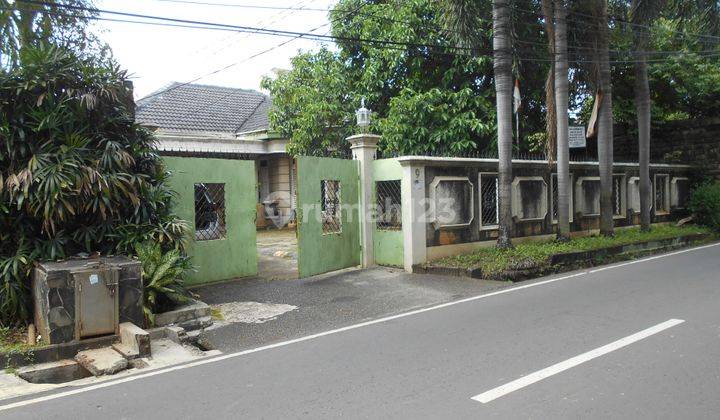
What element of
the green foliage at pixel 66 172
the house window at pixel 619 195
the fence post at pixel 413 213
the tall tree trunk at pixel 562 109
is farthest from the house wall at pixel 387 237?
the house window at pixel 619 195

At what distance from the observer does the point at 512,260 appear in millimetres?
10180

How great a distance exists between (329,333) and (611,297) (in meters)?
4.36

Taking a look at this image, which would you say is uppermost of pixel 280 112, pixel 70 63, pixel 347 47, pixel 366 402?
pixel 347 47

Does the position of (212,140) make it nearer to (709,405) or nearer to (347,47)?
(347,47)

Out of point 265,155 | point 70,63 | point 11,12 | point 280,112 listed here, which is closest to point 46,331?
point 70,63

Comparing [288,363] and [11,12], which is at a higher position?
[11,12]

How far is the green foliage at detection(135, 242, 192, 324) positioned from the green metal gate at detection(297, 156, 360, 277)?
3.06 metres

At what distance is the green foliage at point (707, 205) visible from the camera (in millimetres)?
17438

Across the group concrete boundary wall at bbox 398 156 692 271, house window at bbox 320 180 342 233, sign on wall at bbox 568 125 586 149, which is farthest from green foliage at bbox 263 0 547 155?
house window at bbox 320 180 342 233

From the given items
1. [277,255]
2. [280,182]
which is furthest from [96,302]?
[280,182]

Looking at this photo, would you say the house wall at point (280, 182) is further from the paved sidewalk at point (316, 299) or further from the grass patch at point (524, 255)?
the grass patch at point (524, 255)

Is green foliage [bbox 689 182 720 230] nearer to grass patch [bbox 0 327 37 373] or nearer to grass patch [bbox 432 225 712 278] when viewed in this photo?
grass patch [bbox 432 225 712 278]

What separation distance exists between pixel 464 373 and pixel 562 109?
29.0ft

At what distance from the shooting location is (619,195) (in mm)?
16188
